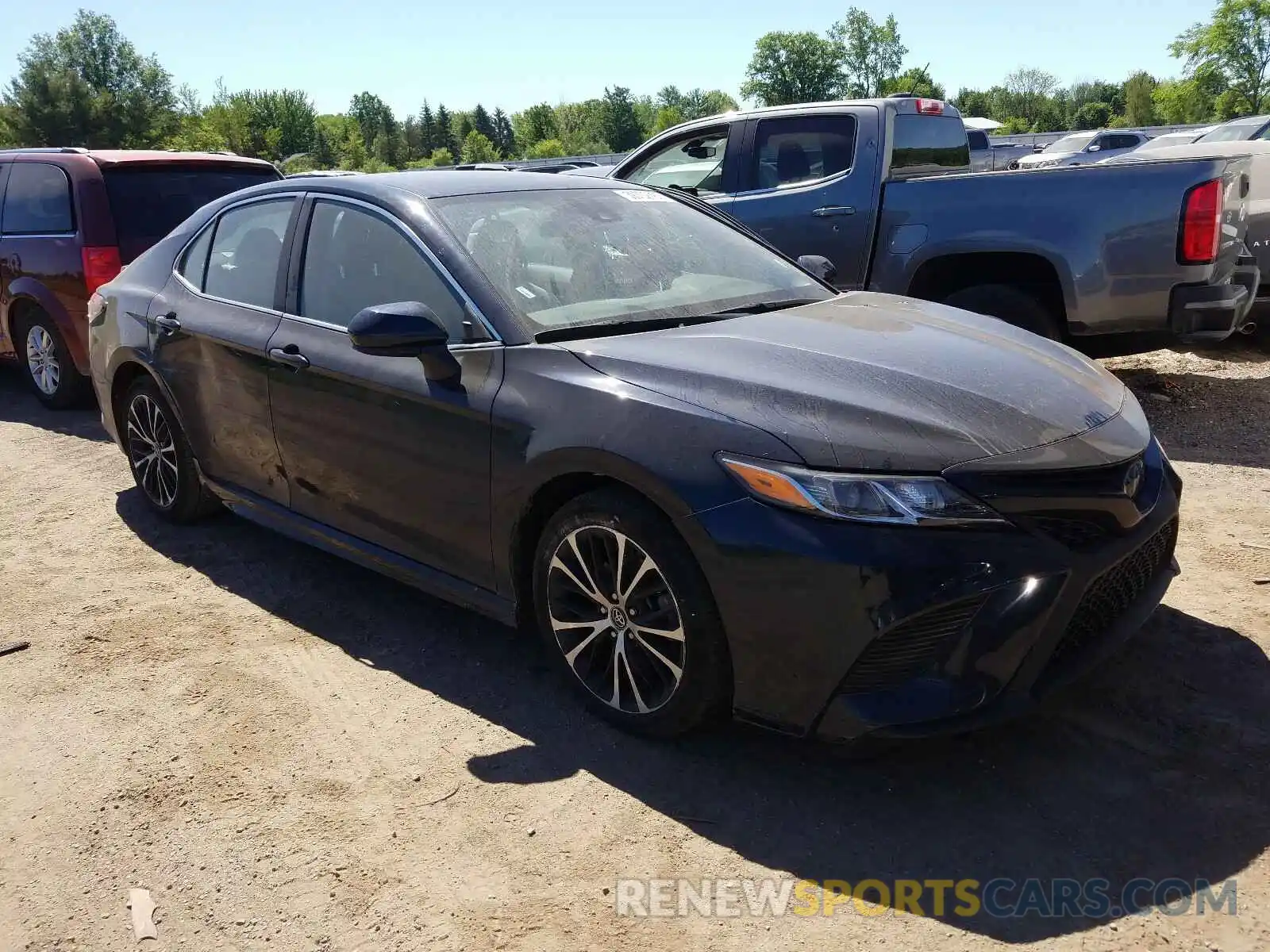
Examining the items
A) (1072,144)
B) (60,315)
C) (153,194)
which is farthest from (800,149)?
(1072,144)

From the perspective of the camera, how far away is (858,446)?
8.73 feet

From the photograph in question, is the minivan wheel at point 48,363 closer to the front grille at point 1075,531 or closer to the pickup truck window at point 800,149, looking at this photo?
the pickup truck window at point 800,149

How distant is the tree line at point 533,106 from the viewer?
6512 centimetres

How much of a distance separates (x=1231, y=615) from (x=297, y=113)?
109 meters

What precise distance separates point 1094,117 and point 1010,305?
103282mm

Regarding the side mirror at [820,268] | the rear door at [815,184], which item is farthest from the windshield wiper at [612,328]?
the rear door at [815,184]

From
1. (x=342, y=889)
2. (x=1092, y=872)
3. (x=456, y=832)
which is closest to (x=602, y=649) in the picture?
(x=456, y=832)

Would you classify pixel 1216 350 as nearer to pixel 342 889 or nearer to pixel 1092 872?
pixel 1092 872

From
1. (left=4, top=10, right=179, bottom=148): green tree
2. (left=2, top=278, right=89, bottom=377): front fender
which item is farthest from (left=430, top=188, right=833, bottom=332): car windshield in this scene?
(left=4, top=10, right=179, bottom=148): green tree

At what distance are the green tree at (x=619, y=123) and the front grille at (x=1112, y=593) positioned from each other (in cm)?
11772

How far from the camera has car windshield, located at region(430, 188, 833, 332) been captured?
3.51 m

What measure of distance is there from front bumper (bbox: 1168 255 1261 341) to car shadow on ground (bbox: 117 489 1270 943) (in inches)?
97.6

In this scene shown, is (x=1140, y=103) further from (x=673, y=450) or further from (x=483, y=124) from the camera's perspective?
(x=673, y=450)

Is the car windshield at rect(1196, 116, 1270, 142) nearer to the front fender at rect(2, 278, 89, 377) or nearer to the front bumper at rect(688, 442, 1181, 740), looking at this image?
the front fender at rect(2, 278, 89, 377)
